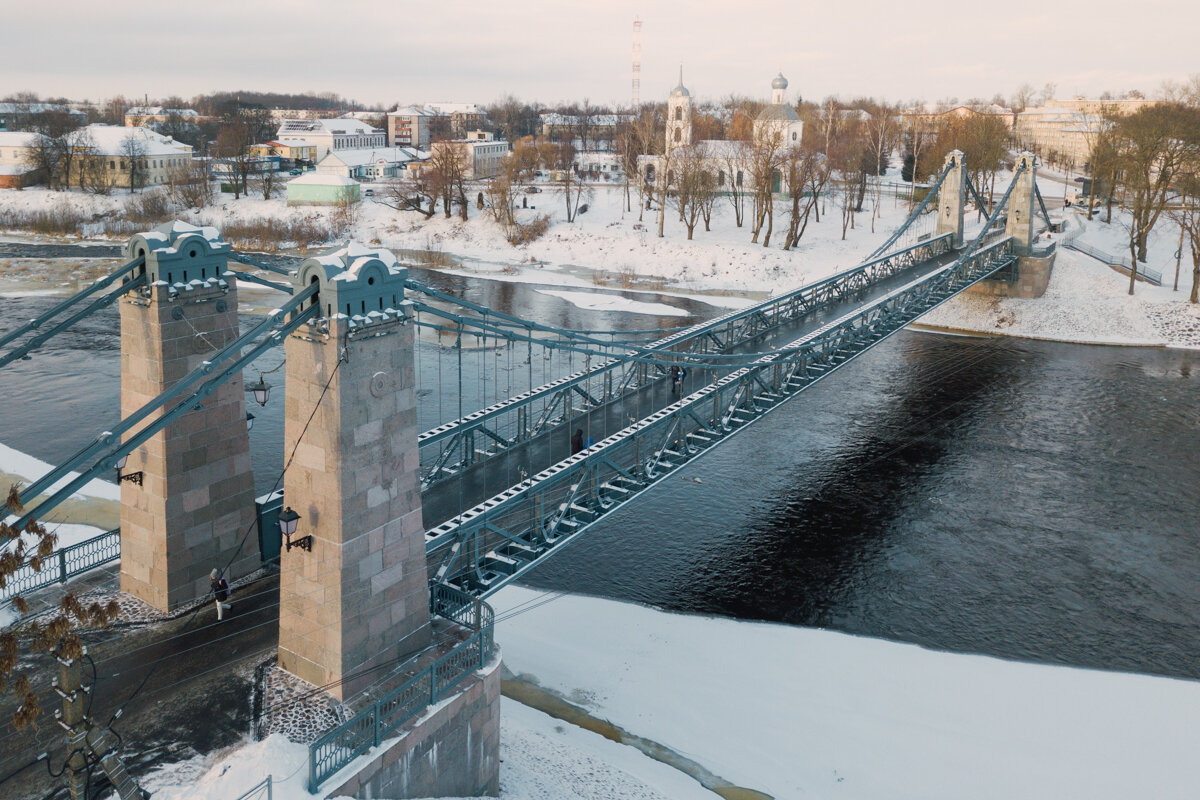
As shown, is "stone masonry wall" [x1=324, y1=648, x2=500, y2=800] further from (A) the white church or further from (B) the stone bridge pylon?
(A) the white church

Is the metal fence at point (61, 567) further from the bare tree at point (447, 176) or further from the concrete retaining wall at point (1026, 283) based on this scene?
the bare tree at point (447, 176)

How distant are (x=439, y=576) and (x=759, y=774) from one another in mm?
7080

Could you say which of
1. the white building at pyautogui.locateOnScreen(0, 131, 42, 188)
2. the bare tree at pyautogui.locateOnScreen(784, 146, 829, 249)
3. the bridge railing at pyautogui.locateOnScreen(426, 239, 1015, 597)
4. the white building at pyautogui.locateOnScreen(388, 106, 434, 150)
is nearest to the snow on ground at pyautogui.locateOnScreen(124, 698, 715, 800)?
the bridge railing at pyautogui.locateOnScreen(426, 239, 1015, 597)

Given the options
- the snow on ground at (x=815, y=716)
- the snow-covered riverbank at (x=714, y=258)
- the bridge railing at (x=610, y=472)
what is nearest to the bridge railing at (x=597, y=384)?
the bridge railing at (x=610, y=472)

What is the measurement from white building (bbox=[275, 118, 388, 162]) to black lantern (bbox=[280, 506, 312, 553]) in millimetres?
137182

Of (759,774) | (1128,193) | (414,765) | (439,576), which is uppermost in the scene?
(1128,193)

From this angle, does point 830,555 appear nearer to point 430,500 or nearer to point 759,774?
point 759,774

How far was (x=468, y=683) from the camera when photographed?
1652 cm

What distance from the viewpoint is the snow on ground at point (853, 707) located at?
19.2 m

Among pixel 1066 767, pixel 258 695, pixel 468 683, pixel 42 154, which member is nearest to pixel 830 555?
pixel 1066 767

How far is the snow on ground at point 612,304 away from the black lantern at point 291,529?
145 ft

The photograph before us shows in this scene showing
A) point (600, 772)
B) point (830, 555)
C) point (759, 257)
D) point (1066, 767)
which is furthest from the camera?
point (759, 257)

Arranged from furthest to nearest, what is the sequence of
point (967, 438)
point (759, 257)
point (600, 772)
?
1. point (759, 257)
2. point (967, 438)
3. point (600, 772)

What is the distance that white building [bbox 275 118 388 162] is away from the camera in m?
148
